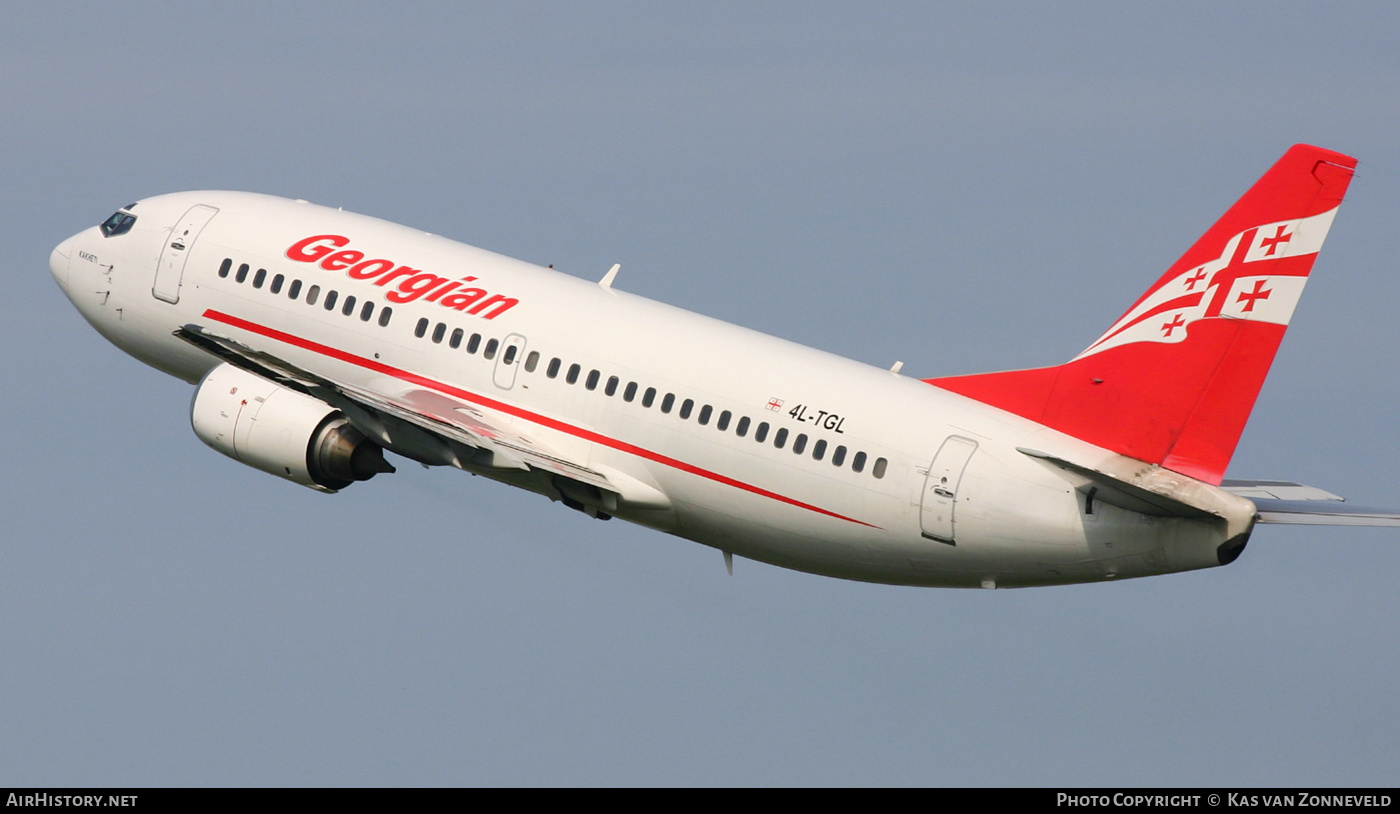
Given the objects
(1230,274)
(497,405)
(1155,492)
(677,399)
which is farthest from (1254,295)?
(497,405)

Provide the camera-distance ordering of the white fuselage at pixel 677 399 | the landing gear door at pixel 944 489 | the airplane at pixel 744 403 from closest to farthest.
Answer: the airplane at pixel 744 403 → the white fuselage at pixel 677 399 → the landing gear door at pixel 944 489

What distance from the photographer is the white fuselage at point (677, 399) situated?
122 ft

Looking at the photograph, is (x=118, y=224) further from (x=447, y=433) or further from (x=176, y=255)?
(x=447, y=433)

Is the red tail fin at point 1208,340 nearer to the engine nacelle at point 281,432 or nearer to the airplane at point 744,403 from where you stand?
the airplane at point 744,403

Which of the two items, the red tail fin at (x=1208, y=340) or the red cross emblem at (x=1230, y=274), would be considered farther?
the red cross emblem at (x=1230, y=274)

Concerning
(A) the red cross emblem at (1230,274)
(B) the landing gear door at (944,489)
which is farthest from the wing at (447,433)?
(A) the red cross emblem at (1230,274)

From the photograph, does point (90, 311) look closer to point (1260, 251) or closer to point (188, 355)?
point (188, 355)

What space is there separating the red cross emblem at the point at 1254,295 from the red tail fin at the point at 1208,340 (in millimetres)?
17

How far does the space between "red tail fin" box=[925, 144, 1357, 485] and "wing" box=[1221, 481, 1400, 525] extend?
5.31ft

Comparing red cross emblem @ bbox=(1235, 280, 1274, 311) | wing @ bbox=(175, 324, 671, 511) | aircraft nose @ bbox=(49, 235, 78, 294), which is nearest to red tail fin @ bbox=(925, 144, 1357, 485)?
red cross emblem @ bbox=(1235, 280, 1274, 311)

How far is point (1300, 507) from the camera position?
1479 inches

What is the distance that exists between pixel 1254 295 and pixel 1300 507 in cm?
421

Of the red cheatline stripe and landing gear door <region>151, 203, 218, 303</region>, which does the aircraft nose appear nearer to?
landing gear door <region>151, 203, 218, 303</region>

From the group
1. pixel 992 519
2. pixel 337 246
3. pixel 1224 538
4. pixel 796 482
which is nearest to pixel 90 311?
pixel 337 246
